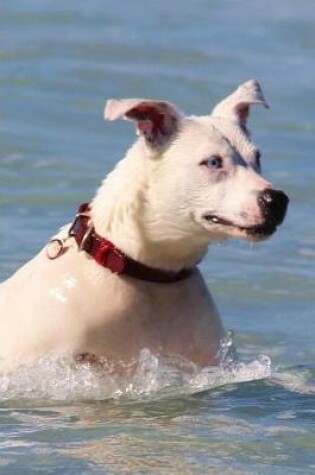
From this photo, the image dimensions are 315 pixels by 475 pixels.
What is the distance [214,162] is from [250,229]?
1.09 ft

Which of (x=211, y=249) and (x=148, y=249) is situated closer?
(x=148, y=249)

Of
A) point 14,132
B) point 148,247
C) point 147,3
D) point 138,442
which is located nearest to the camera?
point 138,442

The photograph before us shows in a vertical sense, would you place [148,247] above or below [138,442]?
above

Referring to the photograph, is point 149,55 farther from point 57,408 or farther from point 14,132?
point 57,408

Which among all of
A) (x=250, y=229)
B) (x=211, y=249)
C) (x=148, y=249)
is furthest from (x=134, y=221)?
(x=211, y=249)

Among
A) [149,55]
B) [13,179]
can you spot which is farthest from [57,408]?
[149,55]

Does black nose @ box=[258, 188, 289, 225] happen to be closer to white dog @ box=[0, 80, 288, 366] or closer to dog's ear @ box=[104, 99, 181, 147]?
white dog @ box=[0, 80, 288, 366]

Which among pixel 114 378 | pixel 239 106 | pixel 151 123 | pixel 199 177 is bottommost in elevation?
pixel 114 378

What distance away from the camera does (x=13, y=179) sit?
12539 millimetres

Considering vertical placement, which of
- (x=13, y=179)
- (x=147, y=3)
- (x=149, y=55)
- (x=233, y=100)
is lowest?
(x=233, y=100)

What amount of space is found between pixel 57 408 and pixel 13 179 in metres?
4.87

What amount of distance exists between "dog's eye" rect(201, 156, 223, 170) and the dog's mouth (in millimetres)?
200

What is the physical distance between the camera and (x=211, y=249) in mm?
11102

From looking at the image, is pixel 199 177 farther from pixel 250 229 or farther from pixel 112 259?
pixel 112 259
